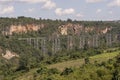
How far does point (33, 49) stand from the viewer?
7717 inches

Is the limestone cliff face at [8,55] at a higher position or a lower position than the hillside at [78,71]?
lower

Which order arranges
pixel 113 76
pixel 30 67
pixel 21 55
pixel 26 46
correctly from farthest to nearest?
pixel 26 46, pixel 21 55, pixel 30 67, pixel 113 76

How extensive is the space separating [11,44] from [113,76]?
13891 cm

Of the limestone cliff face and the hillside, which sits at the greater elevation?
the hillside

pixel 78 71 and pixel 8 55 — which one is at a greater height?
pixel 78 71

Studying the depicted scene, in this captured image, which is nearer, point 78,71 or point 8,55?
point 78,71

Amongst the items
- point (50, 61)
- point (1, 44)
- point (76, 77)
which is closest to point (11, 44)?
point (1, 44)

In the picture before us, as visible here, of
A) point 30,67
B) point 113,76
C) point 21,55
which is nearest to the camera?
point 113,76

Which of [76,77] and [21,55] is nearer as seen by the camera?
[76,77]

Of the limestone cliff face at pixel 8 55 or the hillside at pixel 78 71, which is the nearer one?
the hillside at pixel 78 71

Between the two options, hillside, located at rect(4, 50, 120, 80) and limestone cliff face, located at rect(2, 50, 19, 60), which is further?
limestone cliff face, located at rect(2, 50, 19, 60)

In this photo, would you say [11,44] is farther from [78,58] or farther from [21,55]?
[78,58]

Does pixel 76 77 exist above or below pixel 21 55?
above

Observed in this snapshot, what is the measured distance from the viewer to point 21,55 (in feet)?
605
